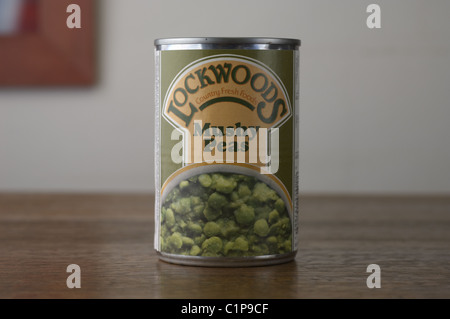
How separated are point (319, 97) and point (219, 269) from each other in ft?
4.71

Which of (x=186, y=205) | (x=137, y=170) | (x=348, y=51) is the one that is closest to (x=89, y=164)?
(x=137, y=170)

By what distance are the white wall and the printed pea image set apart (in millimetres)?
1361

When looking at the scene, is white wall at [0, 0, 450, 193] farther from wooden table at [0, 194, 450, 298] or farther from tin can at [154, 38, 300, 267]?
tin can at [154, 38, 300, 267]

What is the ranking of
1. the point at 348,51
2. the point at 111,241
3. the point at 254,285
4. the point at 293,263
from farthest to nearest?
the point at 348,51 → the point at 111,241 → the point at 293,263 → the point at 254,285

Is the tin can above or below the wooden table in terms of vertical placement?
above

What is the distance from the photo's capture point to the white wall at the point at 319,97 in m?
2.00

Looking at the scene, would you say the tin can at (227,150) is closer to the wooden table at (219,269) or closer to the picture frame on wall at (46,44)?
the wooden table at (219,269)

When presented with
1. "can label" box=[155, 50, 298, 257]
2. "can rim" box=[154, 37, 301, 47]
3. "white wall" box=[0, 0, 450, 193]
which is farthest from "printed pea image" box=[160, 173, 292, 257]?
"white wall" box=[0, 0, 450, 193]

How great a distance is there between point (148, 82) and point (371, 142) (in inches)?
27.5

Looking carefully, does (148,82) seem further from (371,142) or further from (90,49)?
(371,142)

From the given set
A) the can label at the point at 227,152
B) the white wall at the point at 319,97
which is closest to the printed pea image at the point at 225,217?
the can label at the point at 227,152

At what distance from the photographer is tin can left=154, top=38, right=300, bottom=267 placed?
0.66m

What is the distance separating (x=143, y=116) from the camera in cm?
206

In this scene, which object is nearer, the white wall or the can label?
the can label
